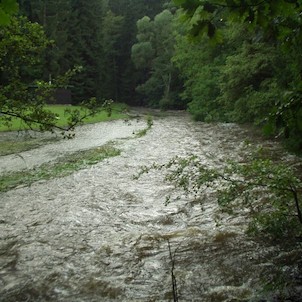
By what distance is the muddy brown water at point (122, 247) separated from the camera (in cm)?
540

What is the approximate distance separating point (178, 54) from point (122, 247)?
3223 centimetres

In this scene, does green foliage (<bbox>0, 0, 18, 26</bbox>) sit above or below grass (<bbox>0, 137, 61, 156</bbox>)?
above

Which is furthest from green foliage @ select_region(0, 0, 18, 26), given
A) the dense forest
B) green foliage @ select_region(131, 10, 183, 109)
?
green foliage @ select_region(131, 10, 183, 109)

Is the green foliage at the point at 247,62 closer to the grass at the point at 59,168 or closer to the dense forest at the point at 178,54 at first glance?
the dense forest at the point at 178,54

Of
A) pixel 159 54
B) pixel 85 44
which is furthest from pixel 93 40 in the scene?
pixel 159 54

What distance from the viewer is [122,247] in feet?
23.1

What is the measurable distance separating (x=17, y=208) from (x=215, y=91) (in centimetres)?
2490

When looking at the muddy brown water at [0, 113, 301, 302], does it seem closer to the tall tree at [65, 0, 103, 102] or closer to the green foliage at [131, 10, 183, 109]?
the tall tree at [65, 0, 103, 102]

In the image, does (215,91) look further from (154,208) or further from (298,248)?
(298,248)

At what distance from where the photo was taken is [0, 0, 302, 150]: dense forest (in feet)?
9.36

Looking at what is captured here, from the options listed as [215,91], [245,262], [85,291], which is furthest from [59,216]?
[215,91]

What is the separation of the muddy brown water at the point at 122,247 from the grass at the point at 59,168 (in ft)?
2.46

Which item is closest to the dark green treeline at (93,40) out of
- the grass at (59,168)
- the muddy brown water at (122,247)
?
the grass at (59,168)

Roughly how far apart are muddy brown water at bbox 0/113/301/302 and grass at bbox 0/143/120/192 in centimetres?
75
